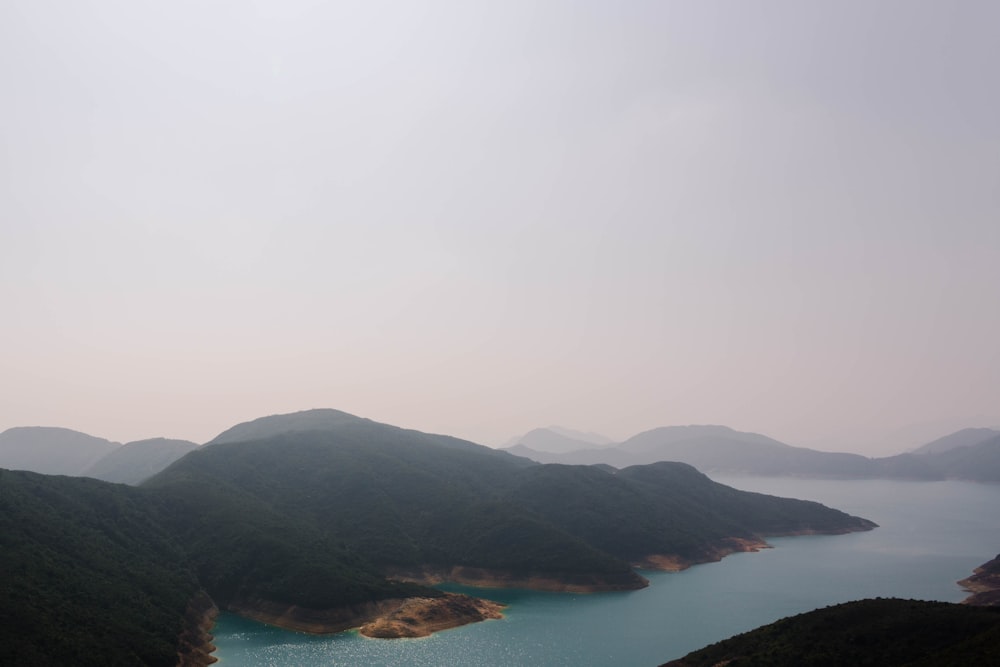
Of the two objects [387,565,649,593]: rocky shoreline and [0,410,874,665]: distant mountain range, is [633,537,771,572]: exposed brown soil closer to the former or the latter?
[0,410,874,665]: distant mountain range

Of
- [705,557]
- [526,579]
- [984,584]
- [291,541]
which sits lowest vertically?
[984,584]

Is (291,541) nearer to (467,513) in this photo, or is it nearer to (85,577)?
(85,577)

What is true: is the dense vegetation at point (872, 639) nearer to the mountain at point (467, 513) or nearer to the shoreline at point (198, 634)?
the shoreline at point (198, 634)

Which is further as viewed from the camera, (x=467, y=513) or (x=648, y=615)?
(x=467, y=513)

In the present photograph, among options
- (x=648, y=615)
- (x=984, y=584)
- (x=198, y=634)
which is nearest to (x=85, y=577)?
(x=198, y=634)

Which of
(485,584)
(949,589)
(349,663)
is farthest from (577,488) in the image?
(349,663)

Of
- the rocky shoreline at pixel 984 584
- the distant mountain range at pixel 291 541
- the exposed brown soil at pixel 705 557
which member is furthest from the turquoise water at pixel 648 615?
the distant mountain range at pixel 291 541

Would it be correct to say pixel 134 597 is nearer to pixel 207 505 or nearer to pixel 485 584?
pixel 207 505

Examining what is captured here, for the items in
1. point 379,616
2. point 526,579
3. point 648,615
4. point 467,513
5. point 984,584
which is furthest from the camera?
point 467,513
